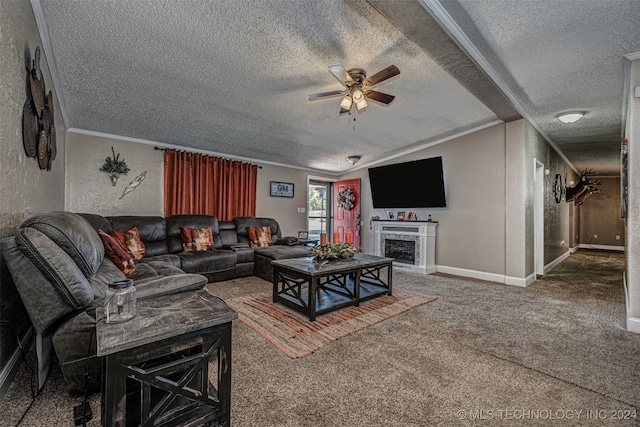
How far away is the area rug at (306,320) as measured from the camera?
231 cm

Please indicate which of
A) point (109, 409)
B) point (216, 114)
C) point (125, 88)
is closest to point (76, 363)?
point (109, 409)

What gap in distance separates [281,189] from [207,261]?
114 inches

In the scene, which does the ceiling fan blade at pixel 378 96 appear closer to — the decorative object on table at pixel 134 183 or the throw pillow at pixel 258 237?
the throw pillow at pixel 258 237

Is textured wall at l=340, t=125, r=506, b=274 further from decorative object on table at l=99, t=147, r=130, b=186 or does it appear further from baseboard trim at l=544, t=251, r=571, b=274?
decorative object on table at l=99, t=147, r=130, b=186

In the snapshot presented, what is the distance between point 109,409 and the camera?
1.04 m

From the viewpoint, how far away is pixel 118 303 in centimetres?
121

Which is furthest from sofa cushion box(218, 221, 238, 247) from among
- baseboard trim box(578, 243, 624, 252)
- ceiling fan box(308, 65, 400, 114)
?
baseboard trim box(578, 243, 624, 252)

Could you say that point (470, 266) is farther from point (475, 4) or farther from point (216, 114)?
point (216, 114)

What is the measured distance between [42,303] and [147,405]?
0.81m

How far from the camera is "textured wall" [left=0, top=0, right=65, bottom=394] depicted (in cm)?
151

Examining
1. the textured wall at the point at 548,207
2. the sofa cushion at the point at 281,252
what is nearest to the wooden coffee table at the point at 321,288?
the sofa cushion at the point at 281,252

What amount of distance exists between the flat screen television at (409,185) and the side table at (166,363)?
4917 millimetres

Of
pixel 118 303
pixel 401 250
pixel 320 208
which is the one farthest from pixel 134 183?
pixel 401 250

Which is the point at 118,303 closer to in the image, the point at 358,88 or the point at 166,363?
the point at 166,363
